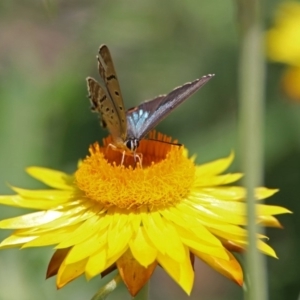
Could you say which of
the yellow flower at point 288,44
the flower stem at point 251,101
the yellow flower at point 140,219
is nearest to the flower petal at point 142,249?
the yellow flower at point 140,219

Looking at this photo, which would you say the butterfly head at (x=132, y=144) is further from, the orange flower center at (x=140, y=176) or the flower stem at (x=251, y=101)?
the flower stem at (x=251, y=101)

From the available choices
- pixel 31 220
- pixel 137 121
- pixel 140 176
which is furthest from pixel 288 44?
pixel 31 220

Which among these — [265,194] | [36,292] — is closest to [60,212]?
[265,194]

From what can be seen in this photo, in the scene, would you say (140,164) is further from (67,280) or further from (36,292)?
(36,292)

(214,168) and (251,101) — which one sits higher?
(214,168)

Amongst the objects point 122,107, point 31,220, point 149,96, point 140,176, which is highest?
point 149,96

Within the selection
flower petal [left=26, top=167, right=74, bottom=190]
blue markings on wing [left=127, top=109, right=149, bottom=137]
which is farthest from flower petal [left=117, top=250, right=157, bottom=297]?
flower petal [left=26, top=167, right=74, bottom=190]

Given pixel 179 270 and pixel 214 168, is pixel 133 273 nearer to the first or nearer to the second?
pixel 179 270

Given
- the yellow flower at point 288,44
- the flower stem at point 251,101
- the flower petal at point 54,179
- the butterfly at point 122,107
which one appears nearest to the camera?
the flower stem at point 251,101

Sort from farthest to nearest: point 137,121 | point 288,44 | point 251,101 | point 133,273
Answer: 1. point 288,44
2. point 137,121
3. point 133,273
4. point 251,101
